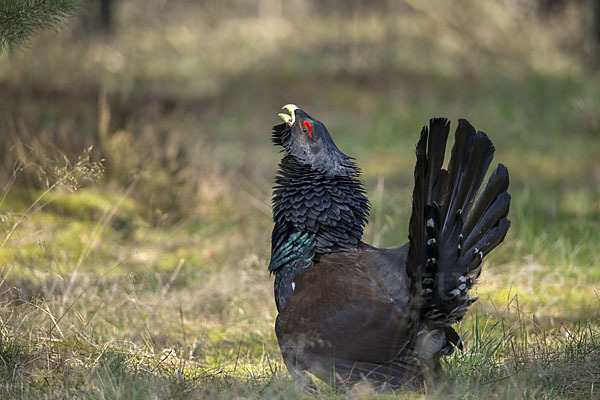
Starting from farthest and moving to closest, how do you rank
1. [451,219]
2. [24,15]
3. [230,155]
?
[230,155] < [24,15] < [451,219]

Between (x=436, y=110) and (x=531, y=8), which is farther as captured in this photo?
(x=531, y=8)

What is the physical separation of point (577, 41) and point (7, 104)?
35.5 ft

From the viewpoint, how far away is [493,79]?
12.8 metres

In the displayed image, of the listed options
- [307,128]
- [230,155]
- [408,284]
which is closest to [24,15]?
[307,128]

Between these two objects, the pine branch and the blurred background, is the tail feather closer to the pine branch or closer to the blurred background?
the blurred background

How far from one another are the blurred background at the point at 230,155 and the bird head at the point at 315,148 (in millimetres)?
1170

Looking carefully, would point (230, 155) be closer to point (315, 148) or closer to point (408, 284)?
point (315, 148)

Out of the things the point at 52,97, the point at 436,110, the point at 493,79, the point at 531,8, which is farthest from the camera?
the point at 531,8

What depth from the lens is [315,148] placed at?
4117mm

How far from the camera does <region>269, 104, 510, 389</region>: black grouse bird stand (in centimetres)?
340

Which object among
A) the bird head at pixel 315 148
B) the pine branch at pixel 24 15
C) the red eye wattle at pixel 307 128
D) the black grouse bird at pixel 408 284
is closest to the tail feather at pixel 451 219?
the black grouse bird at pixel 408 284

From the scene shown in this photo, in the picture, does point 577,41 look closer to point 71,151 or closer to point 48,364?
point 71,151

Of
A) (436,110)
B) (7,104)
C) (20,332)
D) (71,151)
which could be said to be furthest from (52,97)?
(20,332)

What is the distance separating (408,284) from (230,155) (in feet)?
21.3
